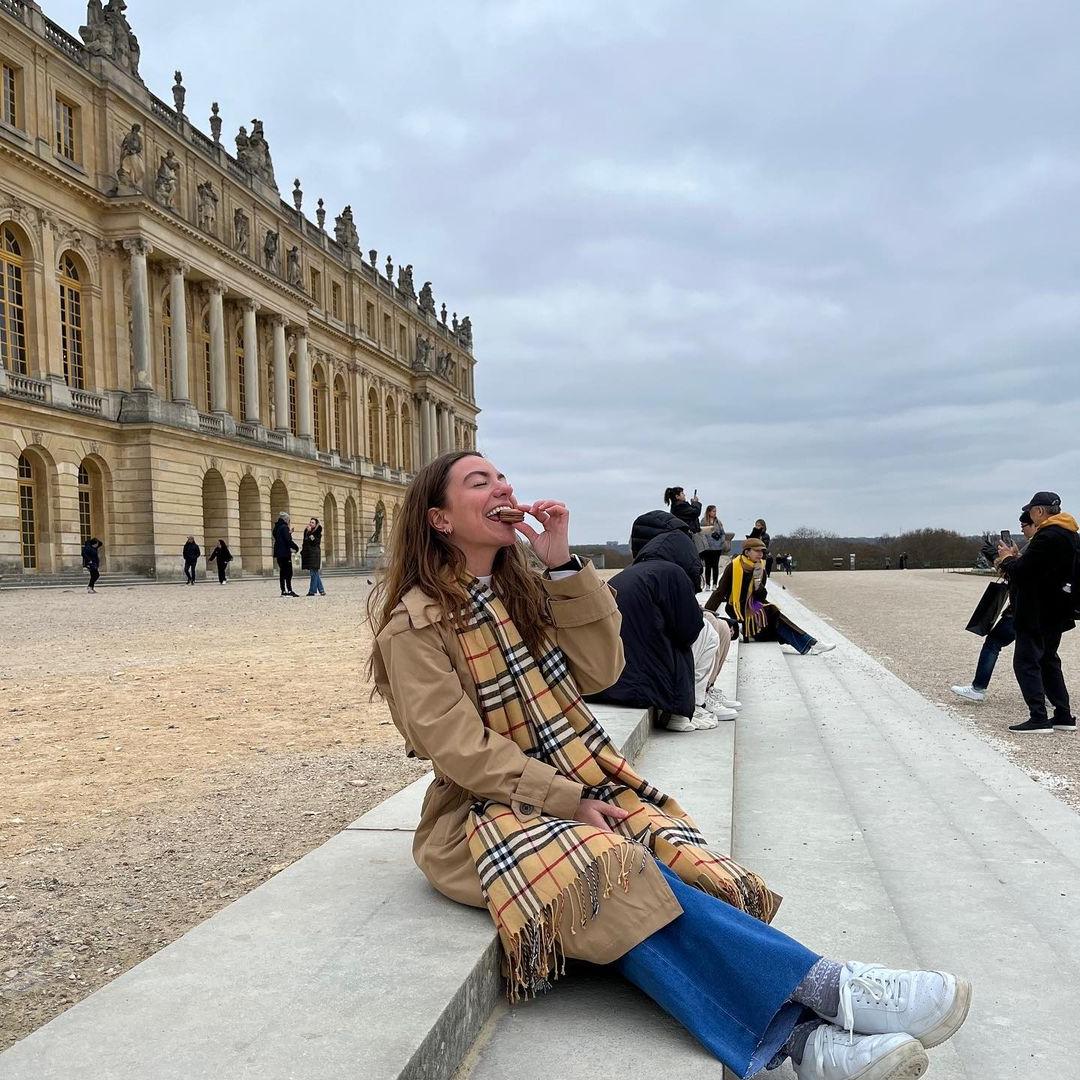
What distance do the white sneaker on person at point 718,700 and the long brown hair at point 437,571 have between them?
155 inches

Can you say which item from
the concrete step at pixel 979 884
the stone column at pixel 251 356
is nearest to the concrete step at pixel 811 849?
the concrete step at pixel 979 884

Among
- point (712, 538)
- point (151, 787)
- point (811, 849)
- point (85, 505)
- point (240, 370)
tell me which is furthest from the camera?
point (240, 370)

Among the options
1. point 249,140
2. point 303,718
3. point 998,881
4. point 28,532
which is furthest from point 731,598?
point 249,140

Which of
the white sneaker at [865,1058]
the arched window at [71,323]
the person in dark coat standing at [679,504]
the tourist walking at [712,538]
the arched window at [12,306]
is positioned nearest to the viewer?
the white sneaker at [865,1058]

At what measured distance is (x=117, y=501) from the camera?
3005 cm

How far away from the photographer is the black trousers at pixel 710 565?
19.4m

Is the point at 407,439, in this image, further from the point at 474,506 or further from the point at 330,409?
the point at 474,506

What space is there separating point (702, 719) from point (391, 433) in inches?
2176

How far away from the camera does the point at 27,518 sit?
27.4 m

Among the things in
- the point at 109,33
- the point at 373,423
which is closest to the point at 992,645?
the point at 109,33

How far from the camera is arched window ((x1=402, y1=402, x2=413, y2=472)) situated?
6184 centimetres

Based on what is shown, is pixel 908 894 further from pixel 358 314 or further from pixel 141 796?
pixel 358 314

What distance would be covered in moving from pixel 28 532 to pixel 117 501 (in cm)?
321

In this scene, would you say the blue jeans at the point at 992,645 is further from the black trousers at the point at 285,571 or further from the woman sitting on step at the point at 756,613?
the black trousers at the point at 285,571
